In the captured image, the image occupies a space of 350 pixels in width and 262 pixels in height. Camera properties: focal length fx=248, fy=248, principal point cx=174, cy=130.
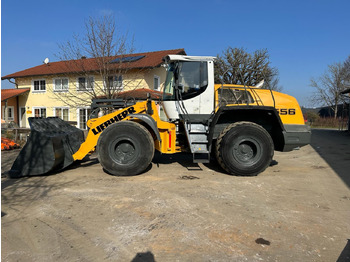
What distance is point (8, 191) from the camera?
4.91 meters

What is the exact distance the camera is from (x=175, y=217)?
371 cm

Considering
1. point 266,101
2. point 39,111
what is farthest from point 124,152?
point 39,111

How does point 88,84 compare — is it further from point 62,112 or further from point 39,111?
point 39,111

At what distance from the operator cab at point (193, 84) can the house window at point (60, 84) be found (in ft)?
52.8

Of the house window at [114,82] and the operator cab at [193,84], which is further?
the house window at [114,82]

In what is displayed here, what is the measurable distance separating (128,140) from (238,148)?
8.72 ft

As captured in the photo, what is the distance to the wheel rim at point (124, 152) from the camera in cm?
591

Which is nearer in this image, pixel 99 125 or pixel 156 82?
pixel 99 125

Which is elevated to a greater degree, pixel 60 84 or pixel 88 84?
pixel 60 84

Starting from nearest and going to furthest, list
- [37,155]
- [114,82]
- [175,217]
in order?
[175,217]
[37,155]
[114,82]

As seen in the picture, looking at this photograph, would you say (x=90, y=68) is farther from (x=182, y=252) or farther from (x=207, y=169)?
(x=182, y=252)

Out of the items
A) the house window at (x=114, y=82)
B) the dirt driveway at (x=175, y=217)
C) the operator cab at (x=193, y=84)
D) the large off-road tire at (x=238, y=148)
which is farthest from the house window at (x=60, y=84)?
the large off-road tire at (x=238, y=148)

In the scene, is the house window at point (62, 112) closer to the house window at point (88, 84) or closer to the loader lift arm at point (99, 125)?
the house window at point (88, 84)

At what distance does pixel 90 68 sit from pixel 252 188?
11.3 meters
